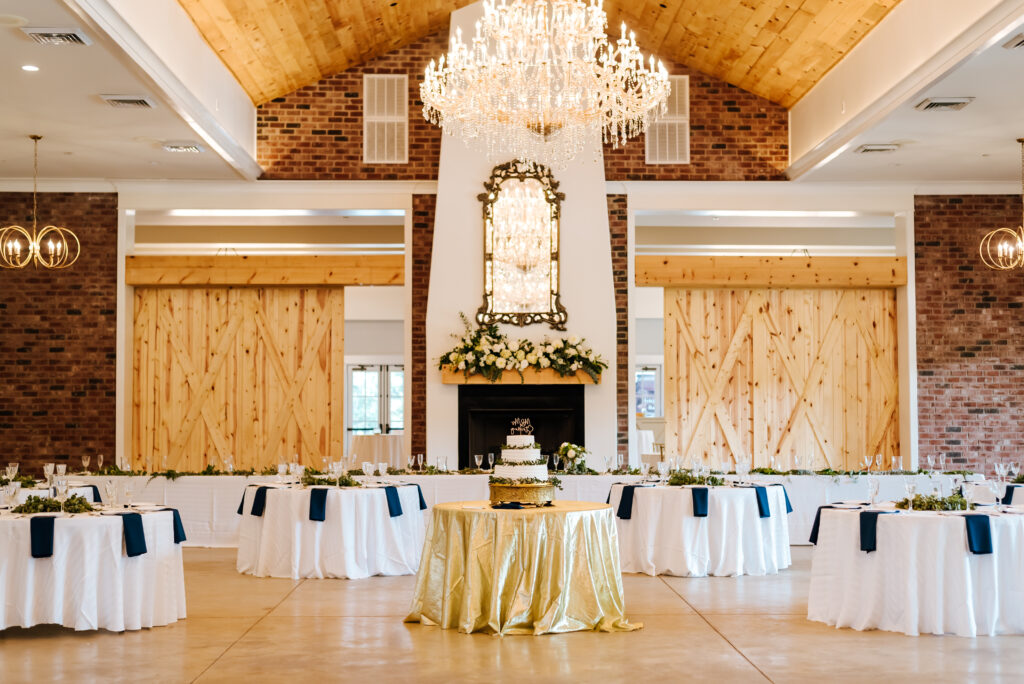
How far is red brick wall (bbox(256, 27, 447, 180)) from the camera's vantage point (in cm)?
1384

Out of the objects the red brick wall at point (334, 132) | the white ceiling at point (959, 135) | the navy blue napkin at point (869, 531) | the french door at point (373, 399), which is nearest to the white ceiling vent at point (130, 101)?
the red brick wall at point (334, 132)

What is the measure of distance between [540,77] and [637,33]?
18.5 feet

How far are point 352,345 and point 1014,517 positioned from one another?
14.5 meters

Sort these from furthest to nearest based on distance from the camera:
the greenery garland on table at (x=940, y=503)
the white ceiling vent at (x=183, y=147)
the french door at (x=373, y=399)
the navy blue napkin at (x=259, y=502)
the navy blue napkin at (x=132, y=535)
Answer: the french door at (x=373, y=399), the white ceiling vent at (x=183, y=147), the navy blue napkin at (x=259, y=502), the greenery garland on table at (x=940, y=503), the navy blue napkin at (x=132, y=535)

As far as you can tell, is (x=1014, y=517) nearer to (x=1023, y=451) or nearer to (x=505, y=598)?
(x=505, y=598)

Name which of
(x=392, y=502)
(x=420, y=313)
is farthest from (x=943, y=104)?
(x=420, y=313)

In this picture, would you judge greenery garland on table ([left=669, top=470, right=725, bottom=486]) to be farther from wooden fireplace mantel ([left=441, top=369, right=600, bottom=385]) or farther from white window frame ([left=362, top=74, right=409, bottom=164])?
white window frame ([left=362, top=74, right=409, bottom=164])

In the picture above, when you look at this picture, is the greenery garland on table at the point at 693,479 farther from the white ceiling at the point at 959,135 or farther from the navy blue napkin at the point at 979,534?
the white ceiling at the point at 959,135

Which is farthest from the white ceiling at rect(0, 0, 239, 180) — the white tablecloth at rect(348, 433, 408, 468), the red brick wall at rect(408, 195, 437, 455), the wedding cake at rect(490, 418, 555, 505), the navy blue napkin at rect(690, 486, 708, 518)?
the navy blue napkin at rect(690, 486, 708, 518)

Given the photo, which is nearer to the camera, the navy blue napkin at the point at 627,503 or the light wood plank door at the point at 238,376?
the navy blue napkin at the point at 627,503

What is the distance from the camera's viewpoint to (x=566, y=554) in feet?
22.2

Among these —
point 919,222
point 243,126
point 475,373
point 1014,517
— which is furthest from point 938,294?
point 243,126

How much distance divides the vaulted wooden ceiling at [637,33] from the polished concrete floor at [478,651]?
19.2 ft

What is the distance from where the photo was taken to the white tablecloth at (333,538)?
9.28 meters
